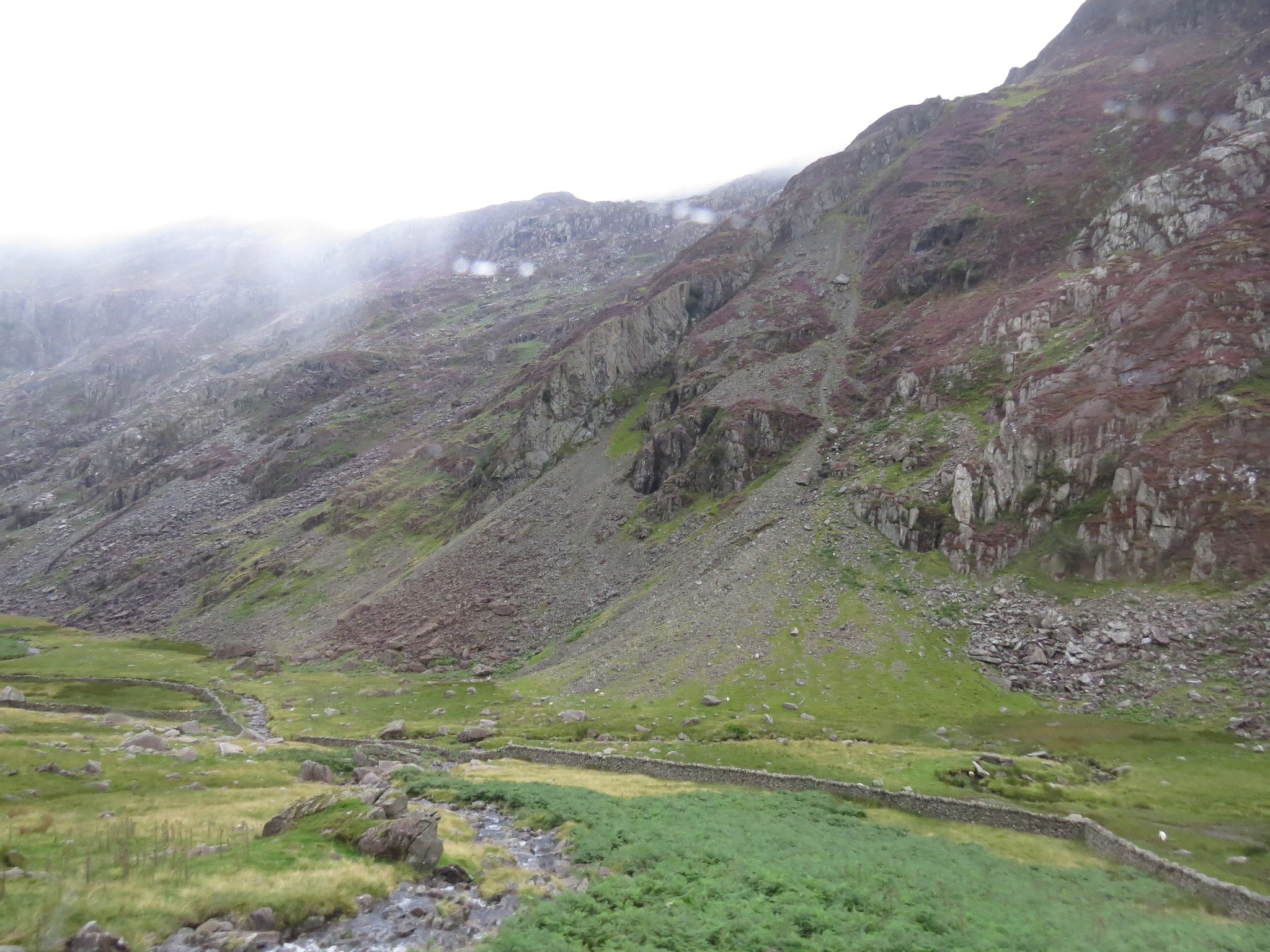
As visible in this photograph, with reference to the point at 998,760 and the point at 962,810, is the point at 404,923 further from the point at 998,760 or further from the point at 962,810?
the point at 998,760

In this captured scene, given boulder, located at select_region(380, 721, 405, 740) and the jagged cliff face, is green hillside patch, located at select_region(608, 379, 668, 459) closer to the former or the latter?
the jagged cliff face

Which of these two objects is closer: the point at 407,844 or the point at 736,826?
the point at 407,844

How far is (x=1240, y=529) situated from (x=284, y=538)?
150 m

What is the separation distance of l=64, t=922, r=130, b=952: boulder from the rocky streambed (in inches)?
36.0

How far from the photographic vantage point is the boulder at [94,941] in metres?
14.0

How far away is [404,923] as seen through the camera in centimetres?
1831

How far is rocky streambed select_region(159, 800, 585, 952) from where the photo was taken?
52.2ft

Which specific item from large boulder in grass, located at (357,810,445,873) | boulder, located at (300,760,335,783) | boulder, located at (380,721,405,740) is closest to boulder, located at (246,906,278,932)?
large boulder in grass, located at (357,810,445,873)

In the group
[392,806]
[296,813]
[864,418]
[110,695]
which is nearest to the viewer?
[296,813]

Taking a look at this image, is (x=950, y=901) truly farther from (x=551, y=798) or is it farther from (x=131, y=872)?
(x=131, y=872)

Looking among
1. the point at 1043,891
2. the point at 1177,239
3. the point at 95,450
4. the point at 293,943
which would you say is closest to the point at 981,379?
the point at 1177,239

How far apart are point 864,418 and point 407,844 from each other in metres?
89.2

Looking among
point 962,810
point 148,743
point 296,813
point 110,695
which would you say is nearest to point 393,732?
point 148,743

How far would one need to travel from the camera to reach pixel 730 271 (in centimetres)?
15350
